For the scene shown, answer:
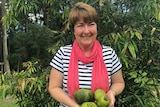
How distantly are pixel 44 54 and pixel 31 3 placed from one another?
0.57 meters

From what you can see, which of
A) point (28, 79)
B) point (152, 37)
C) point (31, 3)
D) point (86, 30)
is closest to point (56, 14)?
point (31, 3)

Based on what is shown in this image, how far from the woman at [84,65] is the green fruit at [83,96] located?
0.05 meters

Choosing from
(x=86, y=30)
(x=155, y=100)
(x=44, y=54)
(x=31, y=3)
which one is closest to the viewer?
(x=86, y=30)

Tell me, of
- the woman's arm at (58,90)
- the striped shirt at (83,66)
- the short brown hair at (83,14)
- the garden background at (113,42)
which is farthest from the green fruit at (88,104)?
the garden background at (113,42)

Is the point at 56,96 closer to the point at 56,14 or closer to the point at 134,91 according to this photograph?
the point at 134,91

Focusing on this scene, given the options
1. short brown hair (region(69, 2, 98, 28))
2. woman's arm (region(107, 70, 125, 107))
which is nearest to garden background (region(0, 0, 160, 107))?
woman's arm (region(107, 70, 125, 107))

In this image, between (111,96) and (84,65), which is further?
(84,65)

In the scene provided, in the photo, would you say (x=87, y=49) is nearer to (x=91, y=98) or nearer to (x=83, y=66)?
(x=83, y=66)

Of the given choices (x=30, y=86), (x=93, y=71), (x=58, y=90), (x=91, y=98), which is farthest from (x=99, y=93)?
(x=30, y=86)

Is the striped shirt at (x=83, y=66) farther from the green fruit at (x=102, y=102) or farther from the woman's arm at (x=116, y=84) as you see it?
the green fruit at (x=102, y=102)

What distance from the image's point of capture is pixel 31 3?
11.1 ft

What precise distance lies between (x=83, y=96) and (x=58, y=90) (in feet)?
0.80

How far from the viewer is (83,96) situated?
2.27m

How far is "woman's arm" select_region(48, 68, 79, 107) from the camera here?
2.36m
